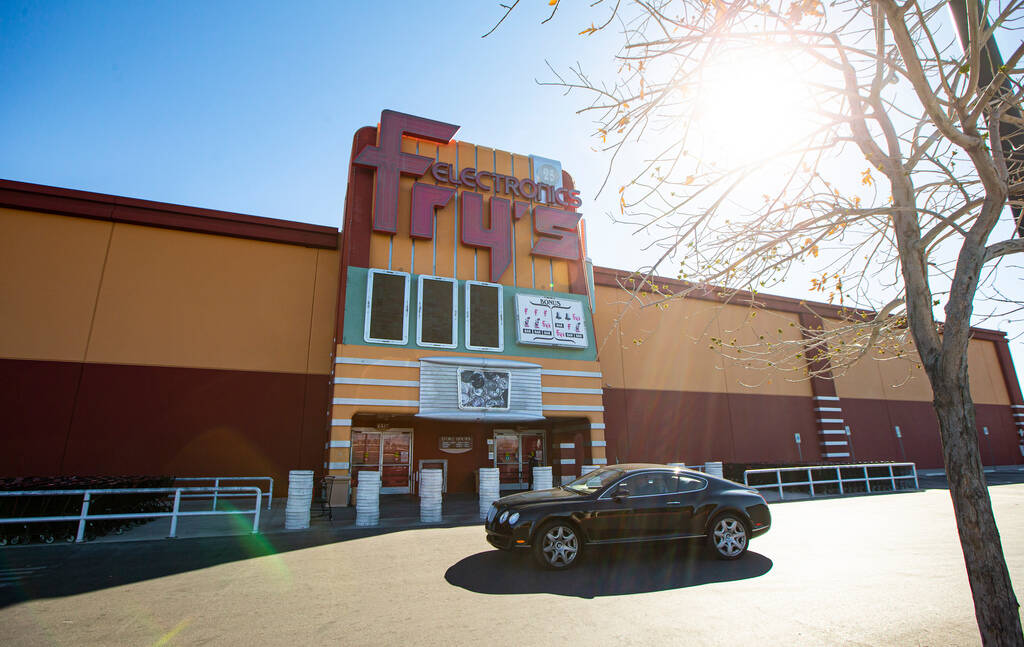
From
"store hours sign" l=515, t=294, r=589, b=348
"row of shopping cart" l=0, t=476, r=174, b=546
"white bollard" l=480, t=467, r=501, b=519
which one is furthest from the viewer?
"store hours sign" l=515, t=294, r=589, b=348

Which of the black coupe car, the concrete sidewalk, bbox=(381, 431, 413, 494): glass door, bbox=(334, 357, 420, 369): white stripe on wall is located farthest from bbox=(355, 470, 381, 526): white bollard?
bbox=(381, 431, 413, 494): glass door

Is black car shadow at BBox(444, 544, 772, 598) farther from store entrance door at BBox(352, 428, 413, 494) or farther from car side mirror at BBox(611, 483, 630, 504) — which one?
store entrance door at BBox(352, 428, 413, 494)

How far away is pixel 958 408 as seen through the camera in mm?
3715

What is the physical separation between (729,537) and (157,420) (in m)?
16.8

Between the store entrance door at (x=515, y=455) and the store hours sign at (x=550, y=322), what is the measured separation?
498cm

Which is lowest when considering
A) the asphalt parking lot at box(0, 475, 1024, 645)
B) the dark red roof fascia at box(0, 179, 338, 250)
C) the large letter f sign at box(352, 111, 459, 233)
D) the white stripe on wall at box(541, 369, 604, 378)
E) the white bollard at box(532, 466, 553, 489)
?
Result: the asphalt parking lot at box(0, 475, 1024, 645)

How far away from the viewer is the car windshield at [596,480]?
7.99 metres

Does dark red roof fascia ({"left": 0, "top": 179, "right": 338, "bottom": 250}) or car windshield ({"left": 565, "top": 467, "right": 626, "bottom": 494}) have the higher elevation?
dark red roof fascia ({"left": 0, "top": 179, "right": 338, "bottom": 250})

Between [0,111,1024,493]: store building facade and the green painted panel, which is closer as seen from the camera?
[0,111,1024,493]: store building facade

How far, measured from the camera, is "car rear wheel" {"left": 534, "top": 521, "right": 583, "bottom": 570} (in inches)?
278

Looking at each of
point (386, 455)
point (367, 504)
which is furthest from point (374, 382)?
point (386, 455)

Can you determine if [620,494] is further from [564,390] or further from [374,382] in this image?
[564,390]

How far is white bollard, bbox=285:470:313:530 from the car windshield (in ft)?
20.5

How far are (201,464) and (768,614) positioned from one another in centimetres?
1676
